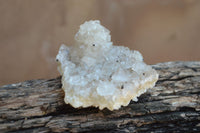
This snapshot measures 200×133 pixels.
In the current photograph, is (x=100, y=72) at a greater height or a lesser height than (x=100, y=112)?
greater

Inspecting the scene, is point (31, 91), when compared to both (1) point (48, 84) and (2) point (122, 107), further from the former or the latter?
(2) point (122, 107)

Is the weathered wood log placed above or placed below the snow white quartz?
below

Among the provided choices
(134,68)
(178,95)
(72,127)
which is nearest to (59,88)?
(72,127)

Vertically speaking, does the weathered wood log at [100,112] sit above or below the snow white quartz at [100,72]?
below
